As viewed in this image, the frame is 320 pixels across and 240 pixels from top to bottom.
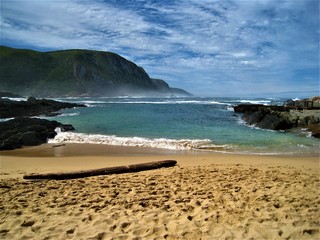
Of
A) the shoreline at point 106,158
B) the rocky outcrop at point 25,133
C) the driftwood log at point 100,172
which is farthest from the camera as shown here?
the rocky outcrop at point 25,133

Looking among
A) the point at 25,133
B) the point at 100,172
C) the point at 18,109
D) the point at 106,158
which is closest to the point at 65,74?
the point at 18,109

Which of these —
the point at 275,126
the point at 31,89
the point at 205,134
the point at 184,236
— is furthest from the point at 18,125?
the point at 31,89

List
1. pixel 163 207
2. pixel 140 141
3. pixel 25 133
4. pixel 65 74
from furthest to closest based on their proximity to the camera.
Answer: pixel 65 74, pixel 140 141, pixel 25 133, pixel 163 207

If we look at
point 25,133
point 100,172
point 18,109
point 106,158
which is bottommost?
point 106,158

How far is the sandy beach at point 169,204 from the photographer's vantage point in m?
4.62

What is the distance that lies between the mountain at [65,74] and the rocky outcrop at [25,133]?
118226 mm

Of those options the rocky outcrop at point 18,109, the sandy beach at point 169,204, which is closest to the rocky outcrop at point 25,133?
the sandy beach at point 169,204

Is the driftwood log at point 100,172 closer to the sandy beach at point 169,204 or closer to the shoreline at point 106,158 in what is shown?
the sandy beach at point 169,204

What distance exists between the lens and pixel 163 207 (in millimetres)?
5590

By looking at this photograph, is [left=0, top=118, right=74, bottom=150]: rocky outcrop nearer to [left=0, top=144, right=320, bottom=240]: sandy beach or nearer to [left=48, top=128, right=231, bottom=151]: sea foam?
[left=48, top=128, right=231, bottom=151]: sea foam

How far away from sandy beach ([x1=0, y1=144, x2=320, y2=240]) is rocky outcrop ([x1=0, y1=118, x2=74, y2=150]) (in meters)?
4.94

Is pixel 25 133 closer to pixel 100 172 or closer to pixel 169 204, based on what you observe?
pixel 100 172

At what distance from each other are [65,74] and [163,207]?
154 metres

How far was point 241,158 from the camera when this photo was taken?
38.2 feet
